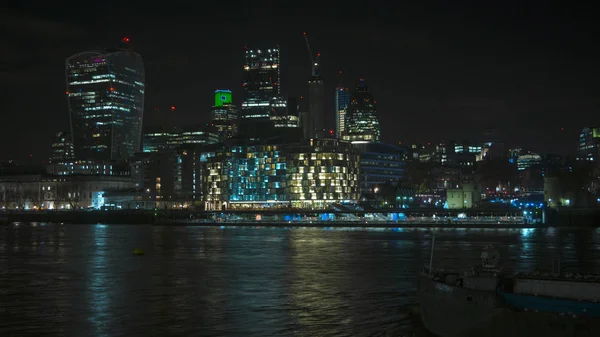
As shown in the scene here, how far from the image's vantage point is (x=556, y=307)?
2848 cm

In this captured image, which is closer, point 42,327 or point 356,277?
point 42,327

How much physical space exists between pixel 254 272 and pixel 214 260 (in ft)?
45.9

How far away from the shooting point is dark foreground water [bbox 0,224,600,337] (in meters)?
35.9

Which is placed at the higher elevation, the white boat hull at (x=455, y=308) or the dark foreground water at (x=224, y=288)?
the white boat hull at (x=455, y=308)

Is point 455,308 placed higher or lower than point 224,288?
higher

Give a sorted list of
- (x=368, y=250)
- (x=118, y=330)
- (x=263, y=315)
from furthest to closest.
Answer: (x=368, y=250) → (x=263, y=315) → (x=118, y=330)

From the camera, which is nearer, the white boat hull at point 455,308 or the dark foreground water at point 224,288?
the white boat hull at point 455,308

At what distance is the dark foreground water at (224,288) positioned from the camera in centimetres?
3591

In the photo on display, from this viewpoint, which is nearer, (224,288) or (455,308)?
(455,308)

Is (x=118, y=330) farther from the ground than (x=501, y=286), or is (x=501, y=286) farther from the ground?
(x=501, y=286)

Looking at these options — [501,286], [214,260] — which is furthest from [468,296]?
[214,260]

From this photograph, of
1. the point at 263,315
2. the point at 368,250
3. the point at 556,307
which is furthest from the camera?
the point at 368,250

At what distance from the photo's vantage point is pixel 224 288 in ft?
166

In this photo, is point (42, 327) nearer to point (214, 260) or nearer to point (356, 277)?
point (356, 277)
